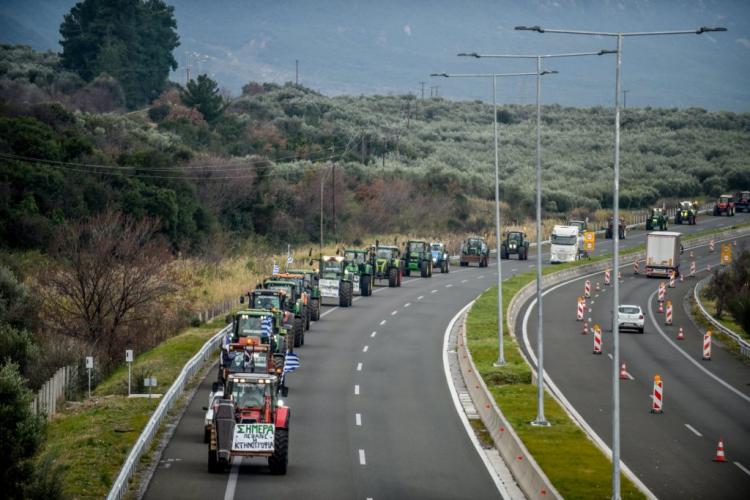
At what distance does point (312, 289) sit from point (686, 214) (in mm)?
74748

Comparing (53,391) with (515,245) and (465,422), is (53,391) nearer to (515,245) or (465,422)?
(465,422)

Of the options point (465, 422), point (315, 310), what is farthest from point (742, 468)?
point (315, 310)

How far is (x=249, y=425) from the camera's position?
27156 millimetres

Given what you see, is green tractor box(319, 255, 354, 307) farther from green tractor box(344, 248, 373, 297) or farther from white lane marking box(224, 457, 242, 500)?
white lane marking box(224, 457, 242, 500)

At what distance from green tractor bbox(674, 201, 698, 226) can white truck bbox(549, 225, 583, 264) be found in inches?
1343

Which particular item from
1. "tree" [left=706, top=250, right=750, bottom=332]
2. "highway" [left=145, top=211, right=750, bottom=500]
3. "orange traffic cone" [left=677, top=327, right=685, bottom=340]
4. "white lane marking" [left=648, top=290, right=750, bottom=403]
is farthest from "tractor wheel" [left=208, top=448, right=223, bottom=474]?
"tree" [left=706, top=250, right=750, bottom=332]

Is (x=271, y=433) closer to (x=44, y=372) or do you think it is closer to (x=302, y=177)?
(x=44, y=372)

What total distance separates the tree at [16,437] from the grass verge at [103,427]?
61 centimetres

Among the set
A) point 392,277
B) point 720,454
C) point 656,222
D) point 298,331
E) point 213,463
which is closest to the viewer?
point 213,463

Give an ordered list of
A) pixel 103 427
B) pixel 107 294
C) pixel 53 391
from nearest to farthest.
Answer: pixel 103 427 → pixel 53 391 → pixel 107 294

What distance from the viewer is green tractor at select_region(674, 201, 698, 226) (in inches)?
4862

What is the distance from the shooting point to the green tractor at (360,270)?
67.3 m

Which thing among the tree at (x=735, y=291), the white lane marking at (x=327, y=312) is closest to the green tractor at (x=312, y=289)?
the white lane marking at (x=327, y=312)

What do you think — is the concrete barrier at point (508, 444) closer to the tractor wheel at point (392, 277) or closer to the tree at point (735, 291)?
the tree at point (735, 291)
